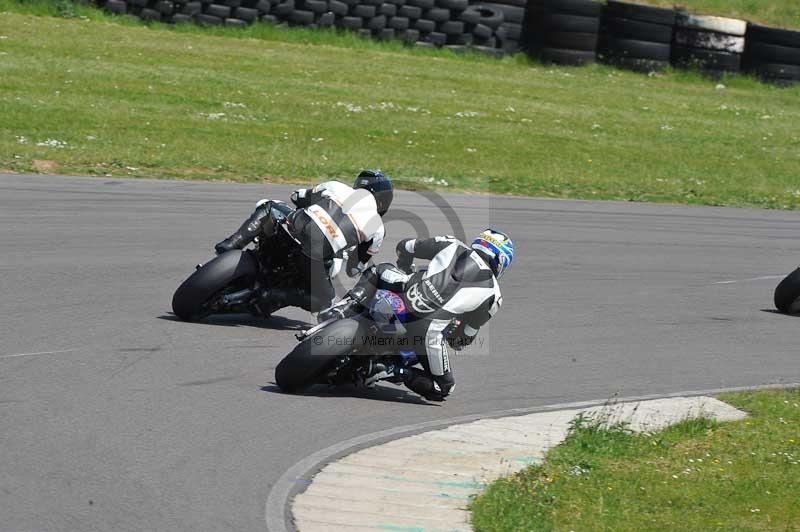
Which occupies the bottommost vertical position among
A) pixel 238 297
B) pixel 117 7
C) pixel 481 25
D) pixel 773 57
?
pixel 238 297

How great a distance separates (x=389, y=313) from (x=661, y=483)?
92.4 inches

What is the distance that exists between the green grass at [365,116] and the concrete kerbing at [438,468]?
30.0 ft

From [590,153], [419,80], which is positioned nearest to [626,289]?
[590,153]

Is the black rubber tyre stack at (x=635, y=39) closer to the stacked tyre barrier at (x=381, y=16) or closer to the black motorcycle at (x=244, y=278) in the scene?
the stacked tyre barrier at (x=381, y=16)

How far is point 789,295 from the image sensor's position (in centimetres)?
1312

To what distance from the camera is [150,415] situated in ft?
25.2

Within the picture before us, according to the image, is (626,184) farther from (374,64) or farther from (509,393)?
(509,393)

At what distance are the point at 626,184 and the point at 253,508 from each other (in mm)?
14697

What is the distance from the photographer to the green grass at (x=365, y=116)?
1836 centimetres

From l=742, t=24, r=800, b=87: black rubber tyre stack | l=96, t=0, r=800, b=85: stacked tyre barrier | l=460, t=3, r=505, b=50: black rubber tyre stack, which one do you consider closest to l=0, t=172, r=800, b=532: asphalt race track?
l=96, t=0, r=800, b=85: stacked tyre barrier

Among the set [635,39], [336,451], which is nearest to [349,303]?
[336,451]

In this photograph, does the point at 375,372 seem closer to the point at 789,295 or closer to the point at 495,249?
the point at 495,249

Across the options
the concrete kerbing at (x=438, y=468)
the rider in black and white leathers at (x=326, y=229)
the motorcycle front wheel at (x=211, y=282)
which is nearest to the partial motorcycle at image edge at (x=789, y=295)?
the concrete kerbing at (x=438, y=468)

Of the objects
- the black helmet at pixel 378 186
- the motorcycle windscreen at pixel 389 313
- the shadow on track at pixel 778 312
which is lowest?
the shadow on track at pixel 778 312
